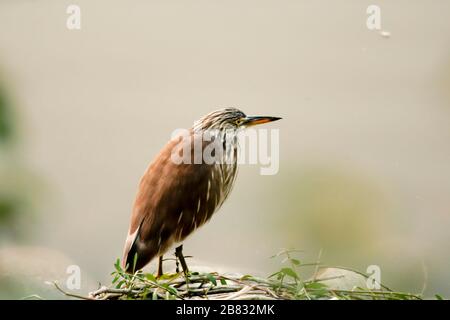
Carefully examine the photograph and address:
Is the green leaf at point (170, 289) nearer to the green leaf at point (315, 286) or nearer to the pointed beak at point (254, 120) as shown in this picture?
the green leaf at point (315, 286)

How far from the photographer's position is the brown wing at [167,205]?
1.35 m

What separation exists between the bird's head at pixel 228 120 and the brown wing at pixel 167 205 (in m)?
0.08

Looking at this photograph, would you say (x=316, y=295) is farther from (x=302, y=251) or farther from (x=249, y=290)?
(x=302, y=251)

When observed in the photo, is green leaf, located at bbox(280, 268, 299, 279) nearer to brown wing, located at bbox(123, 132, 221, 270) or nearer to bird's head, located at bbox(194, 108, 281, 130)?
brown wing, located at bbox(123, 132, 221, 270)

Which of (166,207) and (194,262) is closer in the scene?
(166,207)

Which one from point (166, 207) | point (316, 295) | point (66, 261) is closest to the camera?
point (316, 295)

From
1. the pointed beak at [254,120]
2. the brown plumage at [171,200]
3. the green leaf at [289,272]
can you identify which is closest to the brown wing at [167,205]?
the brown plumage at [171,200]

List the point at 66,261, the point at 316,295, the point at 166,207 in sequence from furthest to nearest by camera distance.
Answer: the point at 66,261
the point at 166,207
the point at 316,295

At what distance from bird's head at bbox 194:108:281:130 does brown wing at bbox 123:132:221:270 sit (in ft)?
0.28

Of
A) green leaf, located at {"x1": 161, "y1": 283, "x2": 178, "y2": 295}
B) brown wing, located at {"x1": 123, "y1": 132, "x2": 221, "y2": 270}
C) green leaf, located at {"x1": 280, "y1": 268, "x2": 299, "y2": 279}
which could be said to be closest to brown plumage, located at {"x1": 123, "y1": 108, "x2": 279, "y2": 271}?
brown wing, located at {"x1": 123, "y1": 132, "x2": 221, "y2": 270}

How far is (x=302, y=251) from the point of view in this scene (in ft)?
4.80
